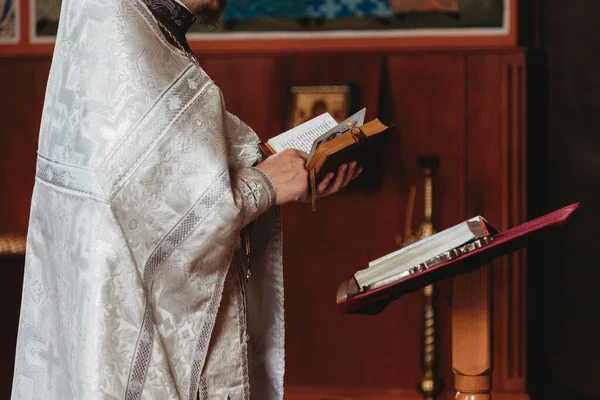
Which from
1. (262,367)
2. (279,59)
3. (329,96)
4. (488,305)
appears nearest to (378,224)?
(329,96)

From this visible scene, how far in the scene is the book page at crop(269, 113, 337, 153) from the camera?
6.65ft

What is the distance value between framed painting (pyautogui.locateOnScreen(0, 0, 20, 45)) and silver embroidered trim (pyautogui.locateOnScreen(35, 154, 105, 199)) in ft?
7.61

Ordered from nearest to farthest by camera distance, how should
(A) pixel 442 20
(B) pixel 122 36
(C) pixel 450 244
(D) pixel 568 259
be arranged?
(C) pixel 450 244 → (B) pixel 122 36 → (A) pixel 442 20 → (D) pixel 568 259

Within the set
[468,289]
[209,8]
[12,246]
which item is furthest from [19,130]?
[468,289]

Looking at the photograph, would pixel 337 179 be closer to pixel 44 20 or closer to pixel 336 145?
pixel 336 145

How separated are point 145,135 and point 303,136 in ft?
1.65

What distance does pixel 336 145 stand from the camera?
1.87 metres

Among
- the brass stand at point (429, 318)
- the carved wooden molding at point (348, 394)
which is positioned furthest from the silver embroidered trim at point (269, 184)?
the carved wooden molding at point (348, 394)

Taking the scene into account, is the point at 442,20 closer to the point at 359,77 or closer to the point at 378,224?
the point at 359,77

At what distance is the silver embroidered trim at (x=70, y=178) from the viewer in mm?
1653

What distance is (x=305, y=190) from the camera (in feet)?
6.23

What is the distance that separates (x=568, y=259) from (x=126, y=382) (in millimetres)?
2759

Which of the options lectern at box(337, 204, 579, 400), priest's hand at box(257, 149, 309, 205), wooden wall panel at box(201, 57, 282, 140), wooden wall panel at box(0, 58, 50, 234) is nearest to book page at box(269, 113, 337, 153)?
priest's hand at box(257, 149, 309, 205)

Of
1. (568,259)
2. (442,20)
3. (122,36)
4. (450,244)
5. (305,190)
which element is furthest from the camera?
(568,259)
